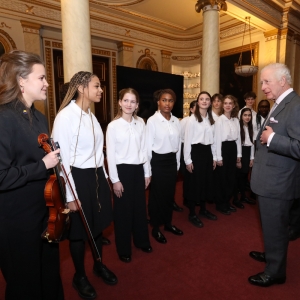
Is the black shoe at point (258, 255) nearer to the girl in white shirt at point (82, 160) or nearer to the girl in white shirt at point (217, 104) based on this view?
the girl in white shirt at point (82, 160)


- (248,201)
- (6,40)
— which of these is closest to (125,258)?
(248,201)

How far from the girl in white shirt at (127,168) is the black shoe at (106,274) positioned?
0.32 metres

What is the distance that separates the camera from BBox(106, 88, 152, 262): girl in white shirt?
243cm

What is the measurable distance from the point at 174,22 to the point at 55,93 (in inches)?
206

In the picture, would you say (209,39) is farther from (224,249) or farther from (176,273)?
(176,273)

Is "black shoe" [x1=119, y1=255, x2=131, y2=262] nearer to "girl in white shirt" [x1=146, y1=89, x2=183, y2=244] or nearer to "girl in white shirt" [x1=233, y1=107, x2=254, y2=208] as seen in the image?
"girl in white shirt" [x1=146, y1=89, x2=183, y2=244]

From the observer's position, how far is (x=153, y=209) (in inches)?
119

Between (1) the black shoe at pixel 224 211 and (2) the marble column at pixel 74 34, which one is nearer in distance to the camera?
(1) the black shoe at pixel 224 211

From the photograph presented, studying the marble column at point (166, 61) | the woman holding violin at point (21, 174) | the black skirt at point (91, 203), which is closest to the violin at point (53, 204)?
Result: the woman holding violin at point (21, 174)

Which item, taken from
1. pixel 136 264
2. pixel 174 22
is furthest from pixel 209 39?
pixel 136 264

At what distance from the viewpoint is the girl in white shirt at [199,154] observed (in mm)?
3389

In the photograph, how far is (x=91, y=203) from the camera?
2.00 meters

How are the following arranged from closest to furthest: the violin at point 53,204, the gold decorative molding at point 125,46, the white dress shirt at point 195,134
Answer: the violin at point 53,204
the white dress shirt at point 195,134
the gold decorative molding at point 125,46

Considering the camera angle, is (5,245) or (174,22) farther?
(174,22)
